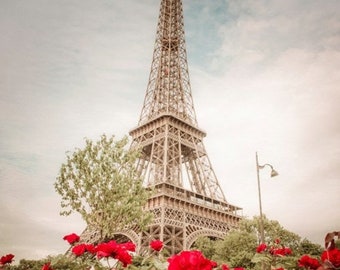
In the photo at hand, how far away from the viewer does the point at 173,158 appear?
3928cm

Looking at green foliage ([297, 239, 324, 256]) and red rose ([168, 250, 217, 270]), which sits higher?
green foliage ([297, 239, 324, 256])

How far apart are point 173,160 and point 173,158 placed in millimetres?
788

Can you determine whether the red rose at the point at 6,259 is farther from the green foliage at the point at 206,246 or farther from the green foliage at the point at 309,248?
the green foliage at the point at 309,248

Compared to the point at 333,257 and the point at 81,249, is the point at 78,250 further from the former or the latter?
the point at 333,257

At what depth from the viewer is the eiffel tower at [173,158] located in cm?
3350

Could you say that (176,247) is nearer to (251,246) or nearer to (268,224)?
(251,246)

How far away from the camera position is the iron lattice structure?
110 feet

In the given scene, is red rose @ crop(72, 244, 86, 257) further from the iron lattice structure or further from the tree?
the iron lattice structure

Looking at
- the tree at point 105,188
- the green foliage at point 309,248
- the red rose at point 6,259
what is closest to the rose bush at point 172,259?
the red rose at point 6,259

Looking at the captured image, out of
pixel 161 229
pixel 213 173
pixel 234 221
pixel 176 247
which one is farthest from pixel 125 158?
pixel 234 221

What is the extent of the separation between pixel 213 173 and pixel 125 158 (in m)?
28.4

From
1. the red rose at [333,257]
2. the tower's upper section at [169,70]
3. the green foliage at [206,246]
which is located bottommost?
the red rose at [333,257]

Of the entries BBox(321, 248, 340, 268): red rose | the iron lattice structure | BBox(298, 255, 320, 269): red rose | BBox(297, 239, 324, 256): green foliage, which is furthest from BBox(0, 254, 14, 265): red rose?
BBox(297, 239, 324, 256): green foliage

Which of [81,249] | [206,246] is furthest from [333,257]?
[206,246]
